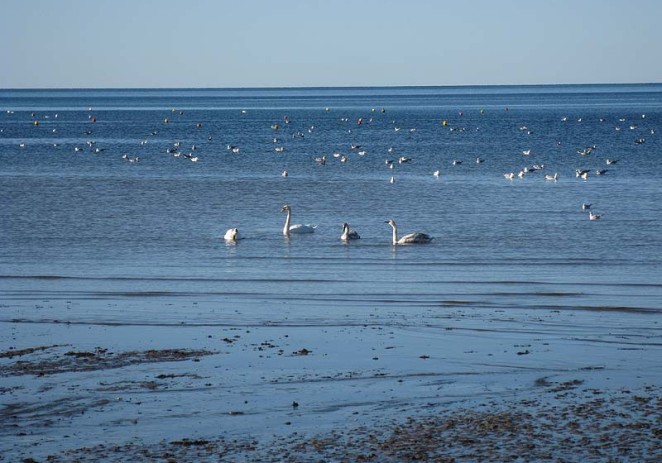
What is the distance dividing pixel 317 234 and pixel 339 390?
66.1 feet

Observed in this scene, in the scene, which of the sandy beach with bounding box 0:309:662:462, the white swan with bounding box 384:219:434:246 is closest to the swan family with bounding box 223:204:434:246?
the white swan with bounding box 384:219:434:246

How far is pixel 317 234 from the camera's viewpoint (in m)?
34.2

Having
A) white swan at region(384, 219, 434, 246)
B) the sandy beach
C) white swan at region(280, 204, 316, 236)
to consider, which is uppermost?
white swan at region(280, 204, 316, 236)

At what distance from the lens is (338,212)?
4034 cm

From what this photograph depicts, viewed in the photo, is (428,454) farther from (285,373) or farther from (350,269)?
(350,269)

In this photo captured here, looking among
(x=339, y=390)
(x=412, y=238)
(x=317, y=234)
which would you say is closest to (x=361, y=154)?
(x=317, y=234)

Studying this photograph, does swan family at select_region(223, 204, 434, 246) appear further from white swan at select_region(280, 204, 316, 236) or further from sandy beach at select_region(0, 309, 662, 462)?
sandy beach at select_region(0, 309, 662, 462)

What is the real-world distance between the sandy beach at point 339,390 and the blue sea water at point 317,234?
5.97ft

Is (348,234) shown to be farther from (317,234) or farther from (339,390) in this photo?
(339,390)

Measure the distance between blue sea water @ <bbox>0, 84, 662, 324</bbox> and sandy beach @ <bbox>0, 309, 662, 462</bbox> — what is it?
1819mm

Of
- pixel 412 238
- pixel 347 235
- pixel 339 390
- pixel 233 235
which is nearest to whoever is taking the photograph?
pixel 339 390

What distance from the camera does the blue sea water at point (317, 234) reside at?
21.7 m

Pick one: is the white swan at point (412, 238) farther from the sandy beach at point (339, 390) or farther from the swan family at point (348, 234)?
the sandy beach at point (339, 390)

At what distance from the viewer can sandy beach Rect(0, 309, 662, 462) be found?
460 inches
